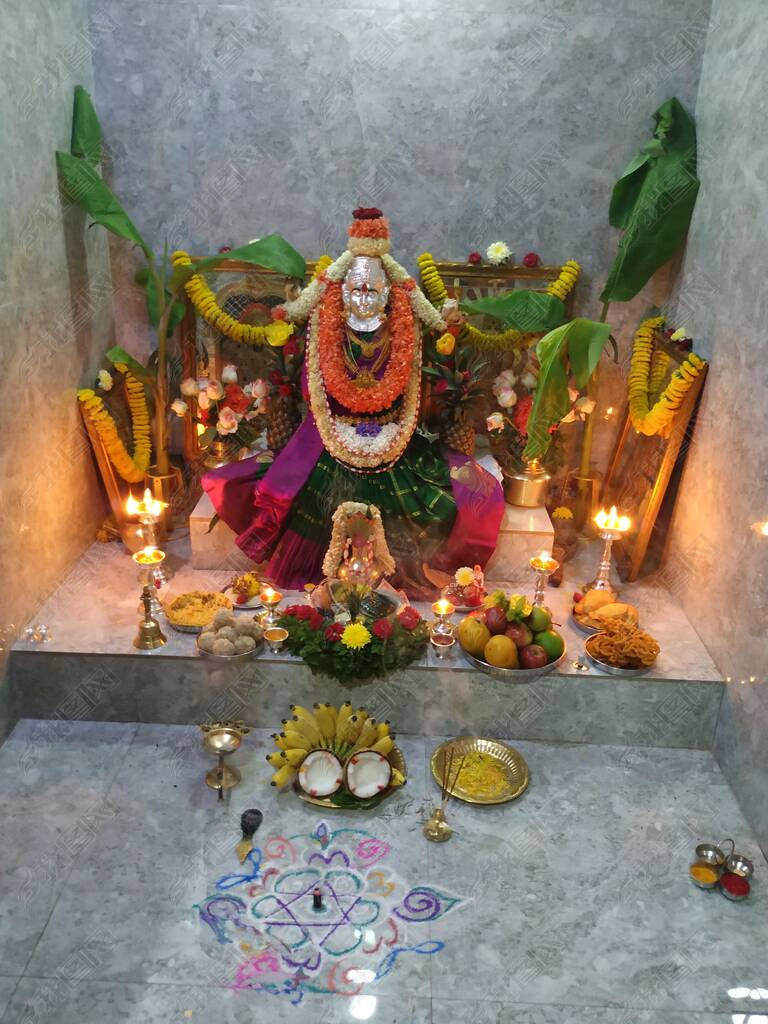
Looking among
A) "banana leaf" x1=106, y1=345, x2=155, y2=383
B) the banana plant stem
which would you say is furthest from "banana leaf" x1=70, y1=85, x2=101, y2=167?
the banana plant stem

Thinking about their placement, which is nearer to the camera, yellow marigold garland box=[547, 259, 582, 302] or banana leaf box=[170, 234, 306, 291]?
banana leaf box=[170, 234, 306, 291]

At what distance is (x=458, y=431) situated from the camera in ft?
21.1

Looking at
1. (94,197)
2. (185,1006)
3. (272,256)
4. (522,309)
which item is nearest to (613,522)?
(522,309)

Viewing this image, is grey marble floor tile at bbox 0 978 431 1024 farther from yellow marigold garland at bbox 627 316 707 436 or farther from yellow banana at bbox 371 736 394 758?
yellow marigold garland at bbox 627 316 707 436

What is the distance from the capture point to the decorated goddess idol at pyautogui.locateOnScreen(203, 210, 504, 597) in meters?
5.98

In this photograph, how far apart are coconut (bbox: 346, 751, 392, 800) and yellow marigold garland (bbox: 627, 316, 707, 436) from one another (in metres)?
2.87

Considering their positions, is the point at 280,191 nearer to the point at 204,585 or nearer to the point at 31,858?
the point at 204,585

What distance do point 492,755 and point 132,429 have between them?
11.5ft

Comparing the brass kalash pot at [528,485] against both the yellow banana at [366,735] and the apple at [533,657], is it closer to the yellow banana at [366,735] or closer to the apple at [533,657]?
the apple at [533,657]

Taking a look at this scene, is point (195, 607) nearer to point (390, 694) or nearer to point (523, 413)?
point (390, 694)

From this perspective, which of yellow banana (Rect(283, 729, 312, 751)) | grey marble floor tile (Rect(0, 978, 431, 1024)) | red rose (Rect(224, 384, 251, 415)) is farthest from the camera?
red rose (Rect(224, 384, 251, 415))

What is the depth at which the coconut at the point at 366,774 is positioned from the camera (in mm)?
4820

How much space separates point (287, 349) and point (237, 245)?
1.03m

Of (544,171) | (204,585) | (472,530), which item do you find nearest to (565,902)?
(472,530)
